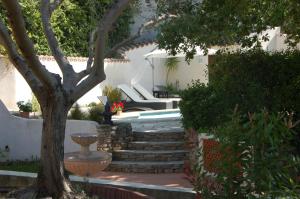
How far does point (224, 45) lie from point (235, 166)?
8785mm

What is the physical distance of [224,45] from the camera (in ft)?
44.9

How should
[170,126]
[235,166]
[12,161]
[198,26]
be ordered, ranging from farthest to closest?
[170,126] → [12,161] → [198,26] → [235,166]

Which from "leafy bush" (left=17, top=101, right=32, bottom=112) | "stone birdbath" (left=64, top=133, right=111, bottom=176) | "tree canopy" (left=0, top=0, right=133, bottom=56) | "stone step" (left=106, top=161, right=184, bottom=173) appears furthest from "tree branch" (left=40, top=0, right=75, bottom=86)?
"tree canopy" (left=0, top=0, right=133, bottom=56)

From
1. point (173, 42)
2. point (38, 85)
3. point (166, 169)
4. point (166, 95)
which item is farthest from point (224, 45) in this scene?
point (166, 95)

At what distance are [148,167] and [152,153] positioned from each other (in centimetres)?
60

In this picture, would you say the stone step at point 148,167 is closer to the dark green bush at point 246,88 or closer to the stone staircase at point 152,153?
the stone staircase at point 152,153

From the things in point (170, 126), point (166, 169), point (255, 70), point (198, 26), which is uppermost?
point (198, 26)

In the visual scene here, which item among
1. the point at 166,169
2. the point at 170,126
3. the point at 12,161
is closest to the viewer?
the point at 166,169

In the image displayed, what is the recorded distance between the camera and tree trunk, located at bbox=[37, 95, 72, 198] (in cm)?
881

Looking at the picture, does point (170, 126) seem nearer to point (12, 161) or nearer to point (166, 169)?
point (166, 169)

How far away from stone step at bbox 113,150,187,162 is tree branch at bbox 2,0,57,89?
5558 mm

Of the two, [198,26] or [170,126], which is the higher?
[198,26]

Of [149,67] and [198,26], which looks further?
[149,67]

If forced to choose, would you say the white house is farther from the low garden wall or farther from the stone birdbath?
the stone birdbath
